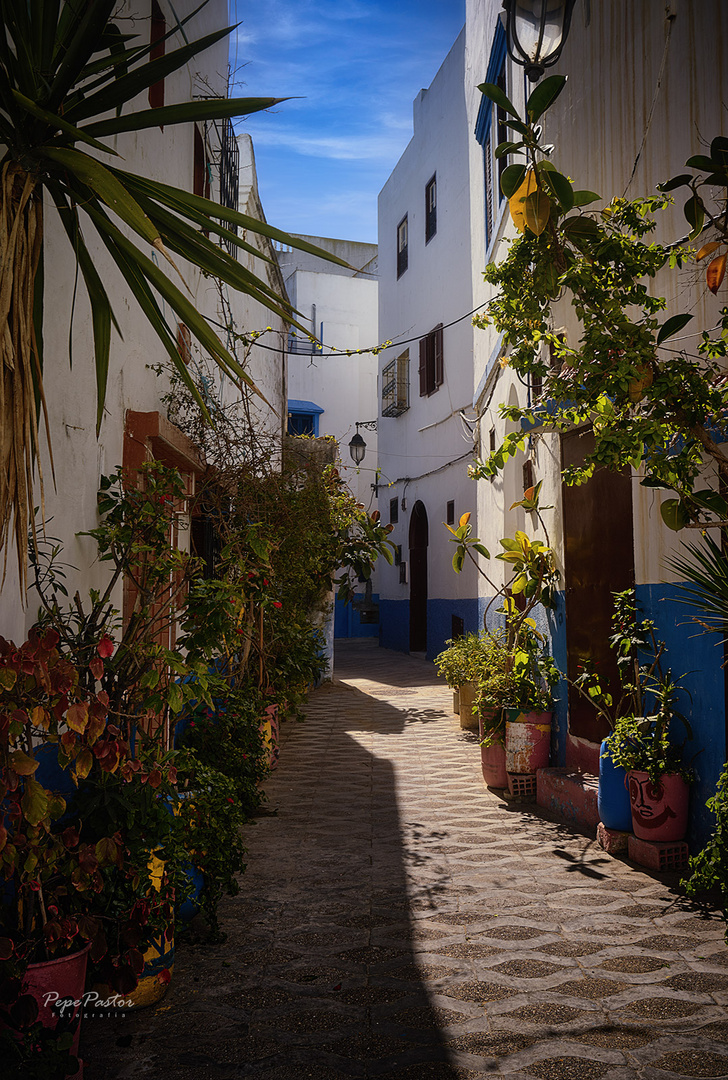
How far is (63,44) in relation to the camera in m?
2.28

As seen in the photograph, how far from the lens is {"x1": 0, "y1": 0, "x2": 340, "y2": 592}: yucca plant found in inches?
79.7

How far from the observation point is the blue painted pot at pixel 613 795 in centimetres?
449

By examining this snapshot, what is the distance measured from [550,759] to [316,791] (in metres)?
1.75

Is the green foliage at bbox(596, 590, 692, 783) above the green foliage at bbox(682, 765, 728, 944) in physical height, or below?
above

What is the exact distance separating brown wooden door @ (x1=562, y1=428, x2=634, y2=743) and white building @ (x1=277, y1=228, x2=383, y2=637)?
16.7 meters

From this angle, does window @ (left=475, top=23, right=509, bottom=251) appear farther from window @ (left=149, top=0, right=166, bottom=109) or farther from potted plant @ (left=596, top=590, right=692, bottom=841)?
potted plant @ (left=596, top=590, right=692, bottom=841)

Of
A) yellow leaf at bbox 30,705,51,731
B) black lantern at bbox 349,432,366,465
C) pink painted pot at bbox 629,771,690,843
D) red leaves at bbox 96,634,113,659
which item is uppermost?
black lantern at bbox 349,432,366,465

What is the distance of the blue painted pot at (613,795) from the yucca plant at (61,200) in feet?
10.8

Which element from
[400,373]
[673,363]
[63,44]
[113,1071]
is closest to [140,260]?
[63,44]

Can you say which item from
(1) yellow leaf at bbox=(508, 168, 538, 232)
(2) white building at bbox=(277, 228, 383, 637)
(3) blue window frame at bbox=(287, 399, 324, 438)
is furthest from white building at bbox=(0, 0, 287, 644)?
(2) white building at bbox=(277, 228, 383, 637)

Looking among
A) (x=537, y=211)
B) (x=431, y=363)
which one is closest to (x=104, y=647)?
(x=537, y=211)

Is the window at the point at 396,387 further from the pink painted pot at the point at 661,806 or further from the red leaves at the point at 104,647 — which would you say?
the red leaves at the point at 104,647

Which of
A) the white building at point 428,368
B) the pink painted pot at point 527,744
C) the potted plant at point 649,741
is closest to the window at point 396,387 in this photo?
the white building at point 428,368

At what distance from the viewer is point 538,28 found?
4746mm
